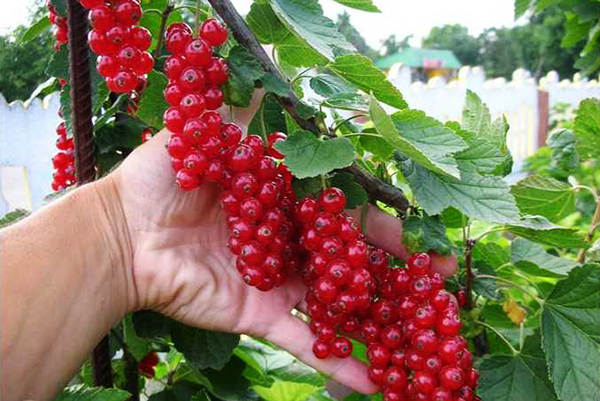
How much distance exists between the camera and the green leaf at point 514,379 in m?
0.62

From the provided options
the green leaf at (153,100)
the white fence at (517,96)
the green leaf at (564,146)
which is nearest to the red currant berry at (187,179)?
the green leaf at (153,100)

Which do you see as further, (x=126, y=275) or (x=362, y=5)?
(x=126, y=275)

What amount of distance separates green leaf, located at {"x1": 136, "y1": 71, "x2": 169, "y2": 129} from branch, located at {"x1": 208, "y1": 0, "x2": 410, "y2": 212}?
0.09 meters

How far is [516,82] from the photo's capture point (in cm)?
490

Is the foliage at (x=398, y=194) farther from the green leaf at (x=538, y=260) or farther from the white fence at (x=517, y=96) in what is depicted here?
the white fence at (x=517, y=96)

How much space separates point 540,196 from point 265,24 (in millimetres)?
503

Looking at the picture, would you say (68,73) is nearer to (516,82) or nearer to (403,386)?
(403,386)

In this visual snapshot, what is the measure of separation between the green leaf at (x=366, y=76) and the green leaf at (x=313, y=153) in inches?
→ 2.7

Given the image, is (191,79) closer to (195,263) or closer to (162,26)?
(162,26)

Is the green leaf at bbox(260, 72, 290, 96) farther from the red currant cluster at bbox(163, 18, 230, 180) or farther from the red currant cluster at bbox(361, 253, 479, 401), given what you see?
the red currant cluster at bbox(361, 253, 479, 401)

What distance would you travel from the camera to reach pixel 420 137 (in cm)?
54

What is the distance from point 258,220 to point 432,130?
174 millimetres

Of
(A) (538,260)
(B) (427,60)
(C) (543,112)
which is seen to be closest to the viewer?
(A) (538,260)

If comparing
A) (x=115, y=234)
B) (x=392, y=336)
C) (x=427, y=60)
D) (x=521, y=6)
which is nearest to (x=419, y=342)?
(x=392, y=336)
